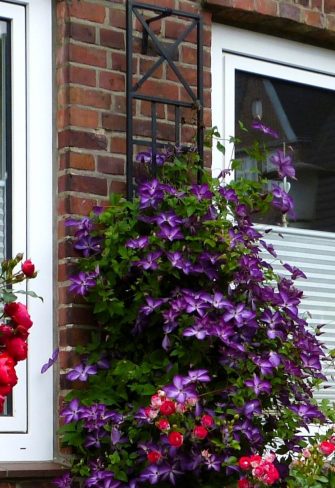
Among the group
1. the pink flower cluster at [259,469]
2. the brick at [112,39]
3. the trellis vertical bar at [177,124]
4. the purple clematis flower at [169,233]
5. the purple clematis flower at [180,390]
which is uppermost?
the brick at [112,39]

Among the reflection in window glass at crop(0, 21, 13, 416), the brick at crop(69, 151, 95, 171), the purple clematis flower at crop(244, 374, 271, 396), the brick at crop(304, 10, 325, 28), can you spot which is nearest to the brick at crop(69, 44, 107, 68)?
the reflection in window glass at crop(0, 21, 13, 416)

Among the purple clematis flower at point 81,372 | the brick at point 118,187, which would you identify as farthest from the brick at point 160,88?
the purple clematis flower at point 81,372

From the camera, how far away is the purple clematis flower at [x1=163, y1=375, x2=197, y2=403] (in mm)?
4367

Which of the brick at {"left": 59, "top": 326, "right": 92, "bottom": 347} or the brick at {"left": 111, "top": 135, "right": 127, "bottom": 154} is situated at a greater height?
the brick at {"left": 111, "top": 135, "right": 127, "bottom": 154}

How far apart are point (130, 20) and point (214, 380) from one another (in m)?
1.28

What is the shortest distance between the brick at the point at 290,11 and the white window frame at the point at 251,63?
15 centimetres

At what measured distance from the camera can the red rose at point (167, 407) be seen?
14.0 feet

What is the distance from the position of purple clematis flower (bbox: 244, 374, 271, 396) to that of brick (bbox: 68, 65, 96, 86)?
122cm

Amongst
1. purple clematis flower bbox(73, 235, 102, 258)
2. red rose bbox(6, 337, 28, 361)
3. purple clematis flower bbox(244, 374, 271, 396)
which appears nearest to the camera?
red rose bbox(6, 337, 28, 361)

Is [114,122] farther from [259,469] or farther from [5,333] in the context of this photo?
[5,333]

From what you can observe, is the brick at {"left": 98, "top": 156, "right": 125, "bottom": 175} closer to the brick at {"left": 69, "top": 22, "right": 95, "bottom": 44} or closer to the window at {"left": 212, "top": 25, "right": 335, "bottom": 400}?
the brick at {"left": 69, "top": 22, "right": 95, "bottom": 44}

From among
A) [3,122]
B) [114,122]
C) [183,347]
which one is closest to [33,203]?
[3,122]

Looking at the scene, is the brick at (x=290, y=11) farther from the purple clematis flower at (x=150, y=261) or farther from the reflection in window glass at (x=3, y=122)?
the purple clematis flower at (x=150, y=261)

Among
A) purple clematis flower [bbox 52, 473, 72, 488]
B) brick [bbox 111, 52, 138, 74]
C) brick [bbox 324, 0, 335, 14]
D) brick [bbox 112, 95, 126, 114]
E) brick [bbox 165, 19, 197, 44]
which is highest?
brick [bbox 324, 0, 335, 14]
